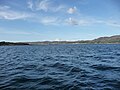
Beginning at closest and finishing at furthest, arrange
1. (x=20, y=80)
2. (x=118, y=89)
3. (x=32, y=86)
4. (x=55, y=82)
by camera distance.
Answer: (x=118, y=89) < (x=32, y=86) < (x=55, y=82) < (x=20, y=80)

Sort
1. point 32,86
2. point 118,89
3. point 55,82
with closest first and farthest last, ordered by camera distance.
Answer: point 118,89
point 32,86
point 55,82

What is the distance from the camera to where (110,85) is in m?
14.0

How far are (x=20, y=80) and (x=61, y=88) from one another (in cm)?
482

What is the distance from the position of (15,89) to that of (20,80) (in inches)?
121

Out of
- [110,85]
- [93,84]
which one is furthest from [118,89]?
[93,84]

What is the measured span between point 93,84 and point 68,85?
2.12 metres

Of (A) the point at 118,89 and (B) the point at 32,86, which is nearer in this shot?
(A) the point at 118,89

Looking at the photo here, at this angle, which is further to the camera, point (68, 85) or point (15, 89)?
point (68, 85)

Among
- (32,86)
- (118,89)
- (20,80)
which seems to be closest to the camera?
(118,89)

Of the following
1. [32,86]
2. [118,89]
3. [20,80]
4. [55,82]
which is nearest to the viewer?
[118,89]

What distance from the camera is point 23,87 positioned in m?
13.5

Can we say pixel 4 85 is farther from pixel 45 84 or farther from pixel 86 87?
pixel 86 87

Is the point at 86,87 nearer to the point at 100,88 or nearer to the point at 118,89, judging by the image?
the point at 100,88

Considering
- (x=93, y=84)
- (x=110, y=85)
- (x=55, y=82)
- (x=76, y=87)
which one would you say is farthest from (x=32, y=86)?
(x=110, y=85)
